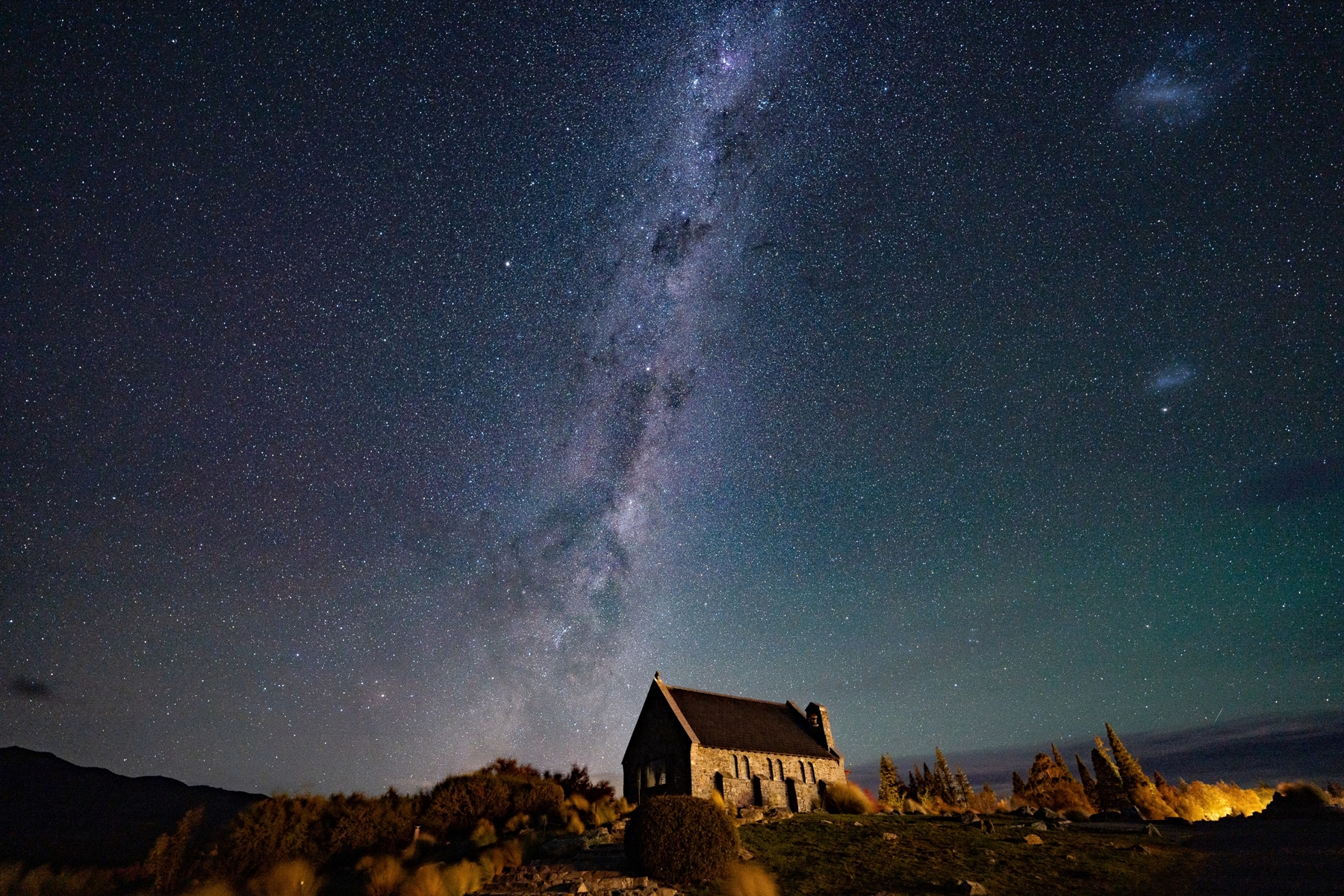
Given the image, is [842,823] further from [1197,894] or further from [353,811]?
[353,811]

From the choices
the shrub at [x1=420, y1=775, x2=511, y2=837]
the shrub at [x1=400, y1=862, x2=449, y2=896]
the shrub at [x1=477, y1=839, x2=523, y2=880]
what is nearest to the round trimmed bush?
the shrub at [x1=477, y1=839, x2=523, y2=880]

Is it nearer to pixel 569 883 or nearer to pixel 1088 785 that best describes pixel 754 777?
pixel 569 883

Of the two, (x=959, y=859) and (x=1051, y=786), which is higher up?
(x=959, y=859)

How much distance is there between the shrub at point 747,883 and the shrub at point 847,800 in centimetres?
1955

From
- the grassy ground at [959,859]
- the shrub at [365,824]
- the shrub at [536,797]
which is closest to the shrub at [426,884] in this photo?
the shrub at [365,824]

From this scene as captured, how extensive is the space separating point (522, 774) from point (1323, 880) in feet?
104

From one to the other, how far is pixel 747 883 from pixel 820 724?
99.9 feet

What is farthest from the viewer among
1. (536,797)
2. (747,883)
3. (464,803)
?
(536,797)

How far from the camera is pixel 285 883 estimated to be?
16.0m

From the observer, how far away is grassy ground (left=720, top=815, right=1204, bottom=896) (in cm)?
1502

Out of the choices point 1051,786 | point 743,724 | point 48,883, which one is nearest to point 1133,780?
point 1051,786

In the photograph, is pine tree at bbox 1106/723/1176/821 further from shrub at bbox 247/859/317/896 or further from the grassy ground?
shrub at bbox 247/859/317/896

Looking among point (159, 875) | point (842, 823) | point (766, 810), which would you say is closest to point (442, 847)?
point (159, 875)

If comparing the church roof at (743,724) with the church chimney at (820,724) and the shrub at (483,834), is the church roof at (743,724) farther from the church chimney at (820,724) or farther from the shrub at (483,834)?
the shrub at (483,834)
